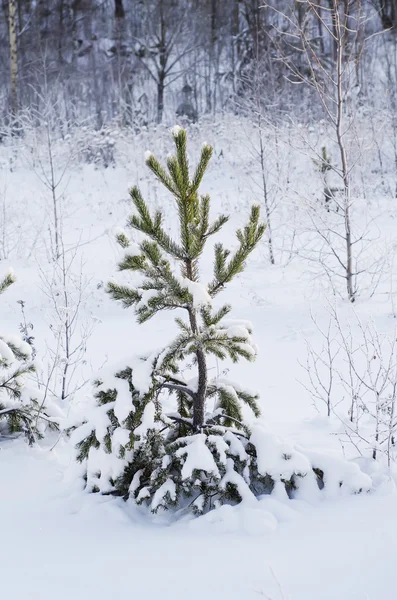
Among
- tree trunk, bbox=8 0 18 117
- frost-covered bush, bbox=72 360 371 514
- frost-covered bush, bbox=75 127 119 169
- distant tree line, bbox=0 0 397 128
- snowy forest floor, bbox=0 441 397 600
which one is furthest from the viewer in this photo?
distant tree line, bbox=0 0 397 128

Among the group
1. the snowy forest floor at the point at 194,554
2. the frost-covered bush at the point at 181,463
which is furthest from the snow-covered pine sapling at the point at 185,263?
the snowy forest floor at the point at 194,554

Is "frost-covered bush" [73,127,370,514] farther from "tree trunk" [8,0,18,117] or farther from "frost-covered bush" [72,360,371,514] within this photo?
"tree trunk" [8,0,18,117]

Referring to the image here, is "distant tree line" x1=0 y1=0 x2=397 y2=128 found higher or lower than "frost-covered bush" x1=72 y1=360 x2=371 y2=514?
higher

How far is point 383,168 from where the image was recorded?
17.8m

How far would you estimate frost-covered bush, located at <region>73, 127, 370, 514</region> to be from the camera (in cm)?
314

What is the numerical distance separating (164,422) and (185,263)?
44.7 inches

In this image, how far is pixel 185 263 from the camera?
3.46 meters

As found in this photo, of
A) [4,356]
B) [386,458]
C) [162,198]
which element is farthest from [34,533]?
[162,198]

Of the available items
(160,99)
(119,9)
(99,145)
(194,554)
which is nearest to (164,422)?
(194,554)

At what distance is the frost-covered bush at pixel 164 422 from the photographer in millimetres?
3145

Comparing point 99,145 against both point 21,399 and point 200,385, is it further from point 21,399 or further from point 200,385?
point 200,385

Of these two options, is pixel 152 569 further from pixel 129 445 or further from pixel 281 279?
pixel 281 279

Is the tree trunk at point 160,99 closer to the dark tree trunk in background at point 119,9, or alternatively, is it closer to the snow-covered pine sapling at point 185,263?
the dark tree trunk in background at point 119,9

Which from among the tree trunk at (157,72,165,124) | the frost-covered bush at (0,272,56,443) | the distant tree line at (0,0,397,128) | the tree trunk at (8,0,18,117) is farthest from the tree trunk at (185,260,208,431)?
the tree trunk at (157,72,165,124)
